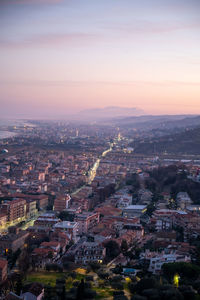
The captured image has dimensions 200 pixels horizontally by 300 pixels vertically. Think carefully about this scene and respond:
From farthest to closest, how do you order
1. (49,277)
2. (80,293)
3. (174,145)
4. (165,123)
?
(165,123) → (174,145) → (49,277) → (80,293)

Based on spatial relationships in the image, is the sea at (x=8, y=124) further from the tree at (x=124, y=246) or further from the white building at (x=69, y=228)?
the tree at (x=124, y=246)

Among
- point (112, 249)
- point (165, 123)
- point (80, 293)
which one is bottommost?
point (112, 249)

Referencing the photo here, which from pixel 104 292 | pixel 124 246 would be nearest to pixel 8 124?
pixel 124 246

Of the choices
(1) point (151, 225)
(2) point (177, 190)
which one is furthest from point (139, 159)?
(1) point (151, 225)

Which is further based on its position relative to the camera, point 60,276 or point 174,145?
point 174,145

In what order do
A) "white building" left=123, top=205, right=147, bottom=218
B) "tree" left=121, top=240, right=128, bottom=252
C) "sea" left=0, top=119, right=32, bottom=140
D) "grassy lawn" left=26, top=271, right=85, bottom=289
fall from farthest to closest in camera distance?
"sea" left=0, top=119, right=32, bottom=140 < "white building" left=123, top=205, right=147, bottom=218 < "tree" left=121, top=240, right=128, bottom=252 < "grassy lawn" left=26, top=271, right=85, bottom=289

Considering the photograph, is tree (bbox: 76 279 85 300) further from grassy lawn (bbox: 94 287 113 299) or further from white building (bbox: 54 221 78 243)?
white building (bbox: 54 221 78 243)

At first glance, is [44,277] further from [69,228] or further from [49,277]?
[69,228]

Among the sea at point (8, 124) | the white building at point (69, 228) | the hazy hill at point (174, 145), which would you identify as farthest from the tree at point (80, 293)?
the sea at point (8, 124)

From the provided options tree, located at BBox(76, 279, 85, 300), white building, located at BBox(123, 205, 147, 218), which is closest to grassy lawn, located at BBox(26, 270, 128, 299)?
tree, located at BBox(76, 279, 85, 300)

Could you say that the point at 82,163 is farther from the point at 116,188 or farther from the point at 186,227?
the point at 186,227

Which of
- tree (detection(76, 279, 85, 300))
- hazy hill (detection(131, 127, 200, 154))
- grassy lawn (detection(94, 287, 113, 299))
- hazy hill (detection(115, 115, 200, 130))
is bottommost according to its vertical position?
grassy lawn (detection(94, 287, 113, 299))
